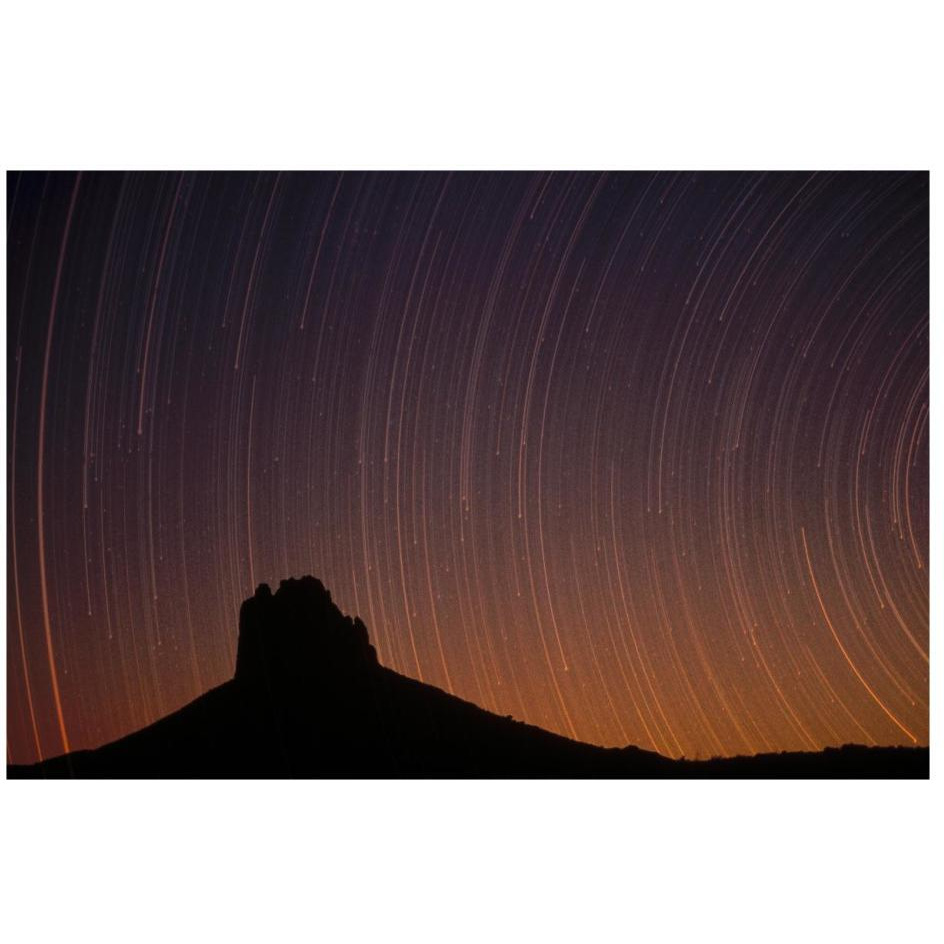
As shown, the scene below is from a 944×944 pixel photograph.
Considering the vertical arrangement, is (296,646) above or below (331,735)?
above

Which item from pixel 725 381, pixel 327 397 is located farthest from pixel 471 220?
pixel 725 381

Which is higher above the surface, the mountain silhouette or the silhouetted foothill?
the silhouetted foothill

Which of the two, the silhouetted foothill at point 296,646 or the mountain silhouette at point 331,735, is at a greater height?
the silhouetted foothill at point 296,646

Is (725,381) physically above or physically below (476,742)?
above
